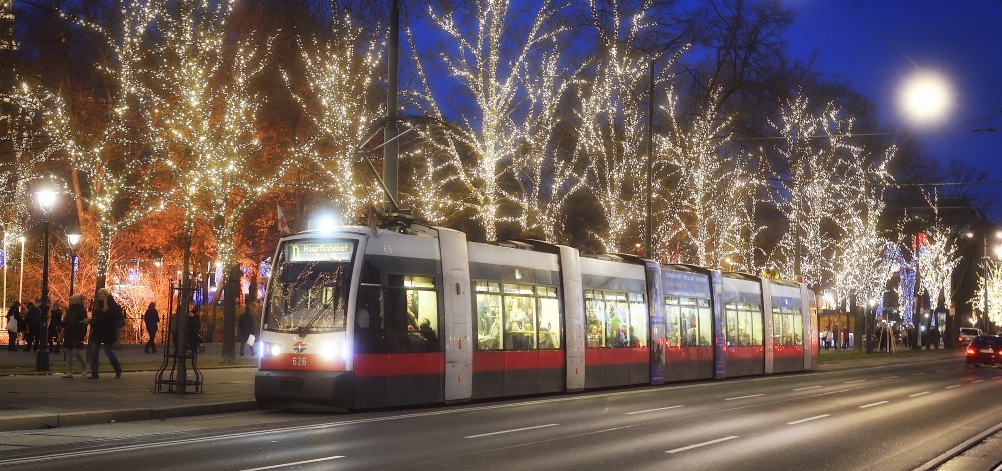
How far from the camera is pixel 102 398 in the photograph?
18.8m

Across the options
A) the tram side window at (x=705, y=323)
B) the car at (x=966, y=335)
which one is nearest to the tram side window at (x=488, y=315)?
the tram side window at (x=705, y=323)

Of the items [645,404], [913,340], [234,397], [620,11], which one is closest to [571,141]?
[620,11]

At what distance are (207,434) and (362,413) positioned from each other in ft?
14.3

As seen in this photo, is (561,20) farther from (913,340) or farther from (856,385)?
(913,340)

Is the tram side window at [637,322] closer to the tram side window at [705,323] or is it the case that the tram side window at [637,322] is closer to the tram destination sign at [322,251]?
the tram side window at [705,323]

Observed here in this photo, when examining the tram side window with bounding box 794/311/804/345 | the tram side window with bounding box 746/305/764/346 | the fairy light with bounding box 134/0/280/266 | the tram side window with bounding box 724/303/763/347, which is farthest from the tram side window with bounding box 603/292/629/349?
the tram side window with bounding box 794/311/804/345

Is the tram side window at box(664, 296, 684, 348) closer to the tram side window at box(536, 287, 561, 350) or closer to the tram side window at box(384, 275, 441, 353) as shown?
the tram side window at box(536, 287, 561, 350)

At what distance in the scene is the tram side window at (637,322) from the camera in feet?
89.4

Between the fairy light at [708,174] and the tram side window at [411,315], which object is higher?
the fairy light at [708,174]

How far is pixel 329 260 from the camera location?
18688 millimetres

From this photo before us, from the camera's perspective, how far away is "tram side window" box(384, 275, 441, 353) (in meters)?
18.9

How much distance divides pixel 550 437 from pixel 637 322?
12779 millimetres

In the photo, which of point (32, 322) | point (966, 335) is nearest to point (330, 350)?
point (32, 322)

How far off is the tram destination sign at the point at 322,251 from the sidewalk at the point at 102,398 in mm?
2870
